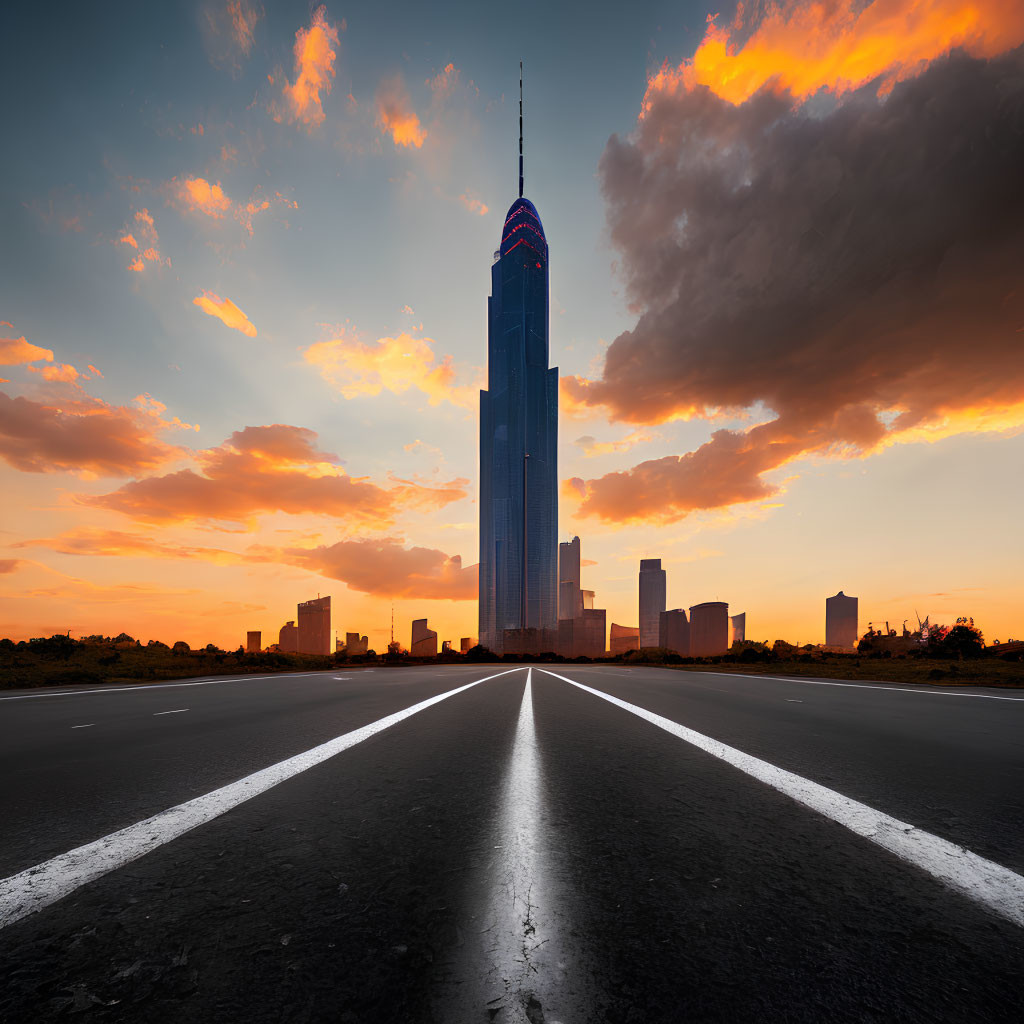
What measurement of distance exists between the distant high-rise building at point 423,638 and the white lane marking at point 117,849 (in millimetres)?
148708

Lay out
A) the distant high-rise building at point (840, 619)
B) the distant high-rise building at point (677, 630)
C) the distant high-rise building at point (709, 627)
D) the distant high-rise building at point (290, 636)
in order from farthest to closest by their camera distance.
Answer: the distant high-rise building at point (840, 619) → the distant high-rise building at point (677, 630) → the distant high-rise building at point (709, 627) → the distant high-rise building at point (290, 636)

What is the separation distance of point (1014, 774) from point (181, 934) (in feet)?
13.9

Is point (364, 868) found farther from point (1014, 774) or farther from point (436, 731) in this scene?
point (1014, 774)

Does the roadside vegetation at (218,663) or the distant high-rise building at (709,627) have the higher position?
the roadside vegetation at (218,663)

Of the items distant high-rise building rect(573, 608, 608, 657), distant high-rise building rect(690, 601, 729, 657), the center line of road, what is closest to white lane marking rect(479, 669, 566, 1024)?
the center line of road

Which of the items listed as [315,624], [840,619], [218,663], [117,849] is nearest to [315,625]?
[315,624]

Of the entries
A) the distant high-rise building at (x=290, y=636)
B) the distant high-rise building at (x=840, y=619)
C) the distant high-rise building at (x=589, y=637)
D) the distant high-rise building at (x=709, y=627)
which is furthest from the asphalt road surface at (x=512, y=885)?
the distant high-rise building at (x=840, y=619)

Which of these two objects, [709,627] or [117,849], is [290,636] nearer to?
[709,627]

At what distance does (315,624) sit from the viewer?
404 feet

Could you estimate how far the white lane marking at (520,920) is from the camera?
3.65 ft

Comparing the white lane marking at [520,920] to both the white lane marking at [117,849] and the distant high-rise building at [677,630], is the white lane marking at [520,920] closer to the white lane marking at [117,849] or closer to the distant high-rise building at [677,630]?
the white lane marking at [117,849]

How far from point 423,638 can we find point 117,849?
6522 inches

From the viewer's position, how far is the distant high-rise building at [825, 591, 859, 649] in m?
161

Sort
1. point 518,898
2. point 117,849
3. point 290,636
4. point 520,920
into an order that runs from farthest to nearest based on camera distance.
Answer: point 290,636
point 117,849
point 518,898
point 520,920
